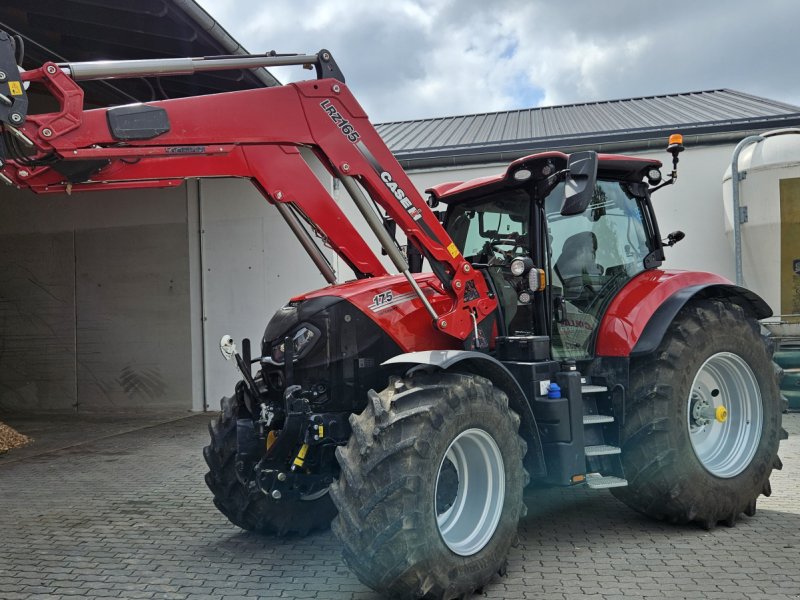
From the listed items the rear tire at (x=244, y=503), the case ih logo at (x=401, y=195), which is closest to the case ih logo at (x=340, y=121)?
the case ih logo at (x=401, y=195)

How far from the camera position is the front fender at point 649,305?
14.8ft

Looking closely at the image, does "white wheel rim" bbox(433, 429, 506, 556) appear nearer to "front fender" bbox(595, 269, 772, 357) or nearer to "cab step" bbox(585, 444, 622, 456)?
"cab step" bbox(585, 444, 622, 456)

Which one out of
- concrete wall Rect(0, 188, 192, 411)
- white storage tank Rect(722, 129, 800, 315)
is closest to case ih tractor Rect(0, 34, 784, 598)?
white storage tank Rect(722, 129, 800, 315)

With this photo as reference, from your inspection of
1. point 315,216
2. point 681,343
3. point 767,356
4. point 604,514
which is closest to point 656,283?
point 681,343

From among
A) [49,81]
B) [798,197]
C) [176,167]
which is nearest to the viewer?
[49,81]

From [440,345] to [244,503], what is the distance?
155 centimetres

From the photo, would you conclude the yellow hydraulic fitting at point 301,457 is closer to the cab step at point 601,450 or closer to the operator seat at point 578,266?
the cab step at point 601,450

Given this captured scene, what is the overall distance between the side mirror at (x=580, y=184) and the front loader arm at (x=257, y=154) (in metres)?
0.69

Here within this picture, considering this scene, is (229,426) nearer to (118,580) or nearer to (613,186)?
(118,580)

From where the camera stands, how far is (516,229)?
472 cm

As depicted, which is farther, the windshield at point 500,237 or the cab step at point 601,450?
the windshield at point 500,237

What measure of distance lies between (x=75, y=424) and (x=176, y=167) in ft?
27.8

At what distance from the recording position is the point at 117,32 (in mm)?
8477

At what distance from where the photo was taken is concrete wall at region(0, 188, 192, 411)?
38.6 feet
